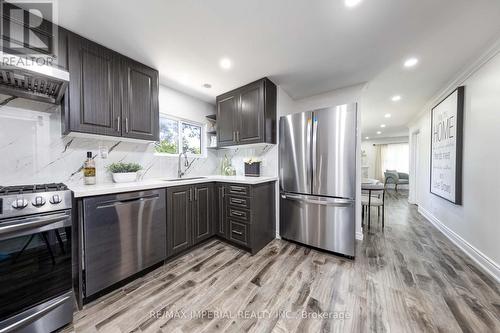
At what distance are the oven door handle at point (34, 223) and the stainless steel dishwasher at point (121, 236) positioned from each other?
0.62ft

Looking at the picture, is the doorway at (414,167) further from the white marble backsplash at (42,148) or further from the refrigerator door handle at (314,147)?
the white marble backsplash at (42,148)

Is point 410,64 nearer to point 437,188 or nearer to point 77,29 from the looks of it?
point 437,188

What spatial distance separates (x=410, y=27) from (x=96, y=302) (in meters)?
3.64

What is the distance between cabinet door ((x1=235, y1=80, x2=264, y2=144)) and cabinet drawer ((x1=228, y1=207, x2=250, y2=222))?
1019 mm

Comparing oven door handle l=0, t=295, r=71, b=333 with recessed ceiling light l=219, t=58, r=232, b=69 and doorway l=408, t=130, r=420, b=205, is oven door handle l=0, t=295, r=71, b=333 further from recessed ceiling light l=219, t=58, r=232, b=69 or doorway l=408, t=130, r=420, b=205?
doorway l=408, t=130, r=420, b=205

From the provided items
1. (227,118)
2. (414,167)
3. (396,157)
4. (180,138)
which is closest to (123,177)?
(180,138)

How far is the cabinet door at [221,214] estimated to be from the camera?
2.41 meters

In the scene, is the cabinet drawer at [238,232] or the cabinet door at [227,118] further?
the cabinet door at [227,118]

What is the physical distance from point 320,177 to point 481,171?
1839mm

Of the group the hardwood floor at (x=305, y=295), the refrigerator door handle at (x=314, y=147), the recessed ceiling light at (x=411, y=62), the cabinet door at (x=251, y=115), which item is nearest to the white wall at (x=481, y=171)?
the hardwood floor at (x=305, y=295)

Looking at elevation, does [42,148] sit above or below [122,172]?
above

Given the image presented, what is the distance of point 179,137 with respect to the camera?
2.80 metres

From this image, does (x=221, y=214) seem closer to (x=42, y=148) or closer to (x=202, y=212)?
(x=202, y=212)

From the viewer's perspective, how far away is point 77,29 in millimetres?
1499
